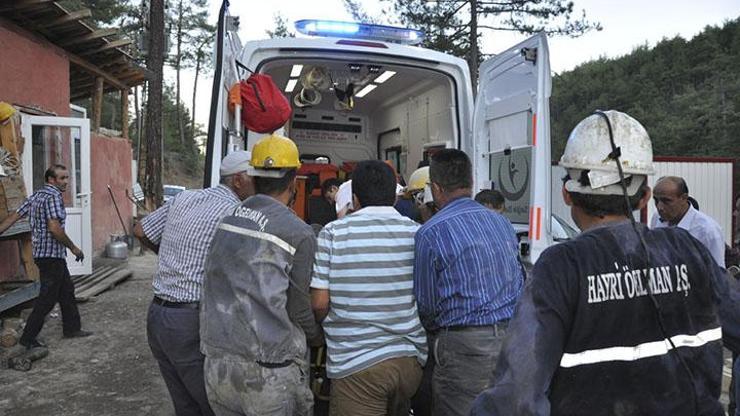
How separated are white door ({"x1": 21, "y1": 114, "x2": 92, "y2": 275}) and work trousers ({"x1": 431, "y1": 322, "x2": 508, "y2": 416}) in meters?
7.60

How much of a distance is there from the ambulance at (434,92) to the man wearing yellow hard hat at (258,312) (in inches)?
60.6

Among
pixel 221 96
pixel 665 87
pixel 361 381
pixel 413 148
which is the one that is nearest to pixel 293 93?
pixel 413 148

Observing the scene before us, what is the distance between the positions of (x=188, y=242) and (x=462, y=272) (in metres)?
1.24

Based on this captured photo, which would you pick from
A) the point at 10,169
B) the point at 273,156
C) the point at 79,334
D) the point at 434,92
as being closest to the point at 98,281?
the point at 10,169

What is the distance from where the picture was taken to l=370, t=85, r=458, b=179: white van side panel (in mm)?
5801

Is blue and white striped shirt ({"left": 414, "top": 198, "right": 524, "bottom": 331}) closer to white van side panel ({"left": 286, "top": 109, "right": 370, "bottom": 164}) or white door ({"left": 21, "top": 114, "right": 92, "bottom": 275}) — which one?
white van side panel ({"left": 286, "top": 109, "right": 370, "bottom": 164})

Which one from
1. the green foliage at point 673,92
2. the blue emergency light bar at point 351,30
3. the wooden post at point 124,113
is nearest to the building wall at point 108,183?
the wooden post at point 124,113

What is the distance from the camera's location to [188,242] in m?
2.74

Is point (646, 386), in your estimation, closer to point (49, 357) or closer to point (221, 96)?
point (221, 96)

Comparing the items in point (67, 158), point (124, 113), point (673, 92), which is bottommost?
point (67, 158)

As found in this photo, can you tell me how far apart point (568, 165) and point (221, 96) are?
2.74 meters

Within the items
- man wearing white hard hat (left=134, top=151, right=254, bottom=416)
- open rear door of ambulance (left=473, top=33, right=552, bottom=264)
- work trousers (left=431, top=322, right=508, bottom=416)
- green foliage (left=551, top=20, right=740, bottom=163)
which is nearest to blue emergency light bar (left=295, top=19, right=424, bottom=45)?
open rear door of ambulance (left=473, top=33, right=552, bottom=264)

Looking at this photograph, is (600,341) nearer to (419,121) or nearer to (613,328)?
(613,328)

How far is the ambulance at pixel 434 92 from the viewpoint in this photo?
391 centimetres
